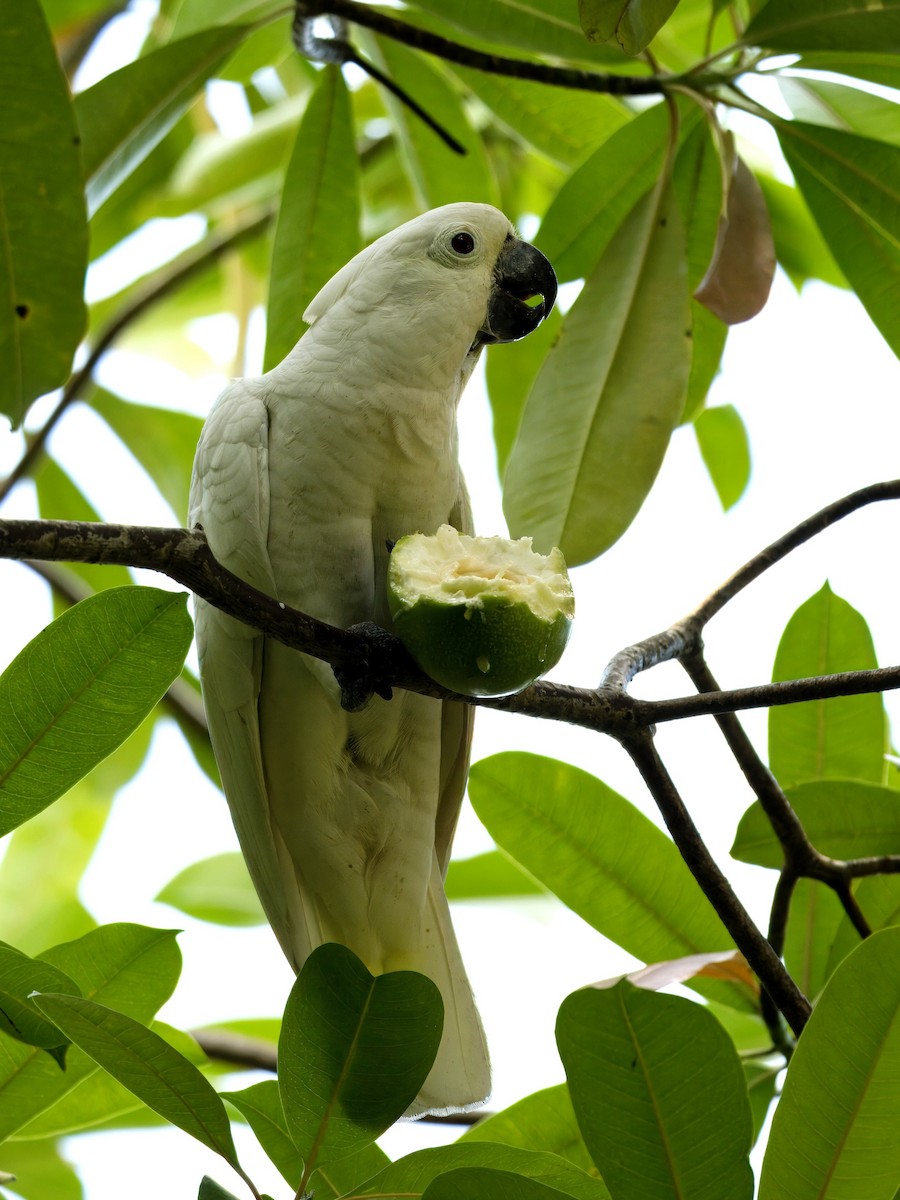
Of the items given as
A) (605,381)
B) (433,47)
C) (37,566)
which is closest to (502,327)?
(605,381)

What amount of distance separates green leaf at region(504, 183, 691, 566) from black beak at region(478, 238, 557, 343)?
5 cm

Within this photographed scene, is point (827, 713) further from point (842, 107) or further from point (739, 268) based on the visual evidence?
point (842, 107)

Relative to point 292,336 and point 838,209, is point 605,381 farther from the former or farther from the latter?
point 292,336

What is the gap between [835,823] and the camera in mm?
1428

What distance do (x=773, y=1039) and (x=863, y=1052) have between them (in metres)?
0.57

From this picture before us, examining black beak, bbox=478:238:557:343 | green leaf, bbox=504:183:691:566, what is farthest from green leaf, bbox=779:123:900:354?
black beak, bbox=478:238:557:343

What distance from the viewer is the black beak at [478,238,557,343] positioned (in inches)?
62.8

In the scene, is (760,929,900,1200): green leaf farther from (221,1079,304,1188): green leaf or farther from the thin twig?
the thin twig

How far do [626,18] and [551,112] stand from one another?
0.89 meters

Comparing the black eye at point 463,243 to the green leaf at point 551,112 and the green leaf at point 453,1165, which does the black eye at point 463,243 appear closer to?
the green leaf at point 551,112

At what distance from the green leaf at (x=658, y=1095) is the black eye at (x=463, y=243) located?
1.03 meters

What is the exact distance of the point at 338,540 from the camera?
55.8 inches

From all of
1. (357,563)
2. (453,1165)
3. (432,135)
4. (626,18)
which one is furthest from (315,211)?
(453,1165)

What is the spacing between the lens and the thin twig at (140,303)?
6.91 feet
